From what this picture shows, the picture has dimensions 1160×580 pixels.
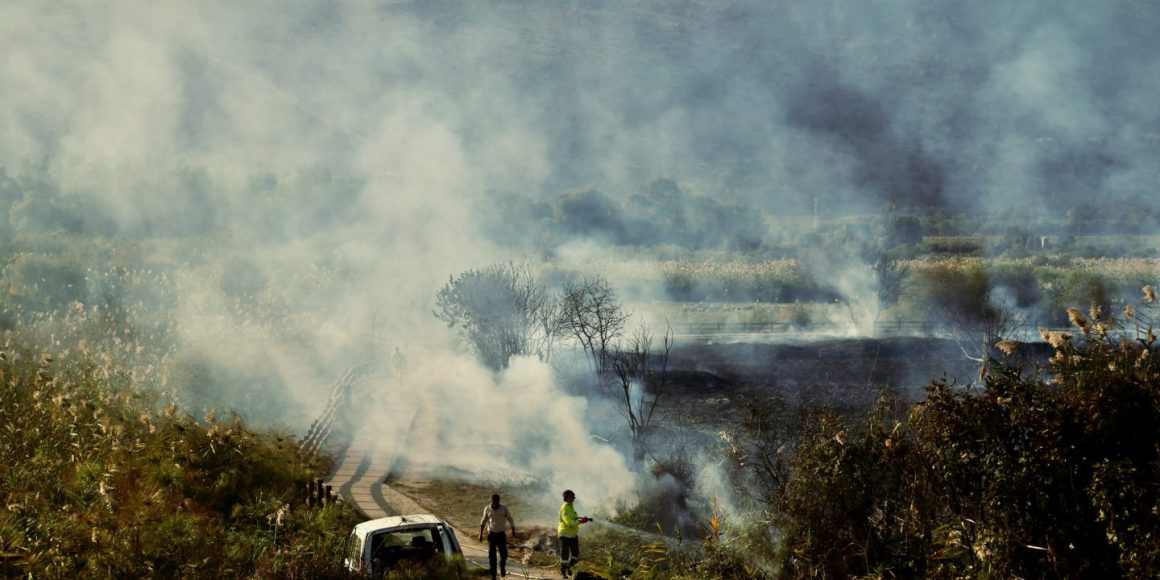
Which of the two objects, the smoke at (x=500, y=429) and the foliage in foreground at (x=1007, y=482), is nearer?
the foliage in foreground at (x=1007, y=482)

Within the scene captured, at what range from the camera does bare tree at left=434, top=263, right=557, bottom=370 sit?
142ft

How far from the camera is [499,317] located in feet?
144

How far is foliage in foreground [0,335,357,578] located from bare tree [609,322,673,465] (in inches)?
685

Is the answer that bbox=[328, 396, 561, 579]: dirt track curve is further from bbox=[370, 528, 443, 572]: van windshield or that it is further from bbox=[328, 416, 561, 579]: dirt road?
bbox=[370, 528, 443, 572]: van windshield

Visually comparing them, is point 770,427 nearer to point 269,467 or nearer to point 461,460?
point 461,460

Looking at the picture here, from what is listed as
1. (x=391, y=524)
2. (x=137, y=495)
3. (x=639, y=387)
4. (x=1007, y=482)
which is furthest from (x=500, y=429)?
(x=1007, y=482)

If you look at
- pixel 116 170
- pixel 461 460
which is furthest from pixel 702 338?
pixel 116 170

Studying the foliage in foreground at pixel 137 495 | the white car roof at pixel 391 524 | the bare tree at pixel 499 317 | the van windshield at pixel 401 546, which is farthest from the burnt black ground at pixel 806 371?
the van windshield at pixel 401 546

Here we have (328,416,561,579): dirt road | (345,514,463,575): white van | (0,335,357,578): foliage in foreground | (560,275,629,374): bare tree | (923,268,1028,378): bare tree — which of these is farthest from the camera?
(923,268,1028,378): bare tree

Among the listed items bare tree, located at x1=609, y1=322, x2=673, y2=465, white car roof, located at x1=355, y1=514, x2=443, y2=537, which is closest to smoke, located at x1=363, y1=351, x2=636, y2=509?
bare tree, located at x1=609, y1=322, x2=673, y2=465

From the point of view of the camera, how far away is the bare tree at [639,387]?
108 ft

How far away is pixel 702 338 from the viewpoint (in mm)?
53812

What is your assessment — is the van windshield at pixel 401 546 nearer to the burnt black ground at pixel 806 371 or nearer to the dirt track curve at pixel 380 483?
the dirt track curve at pixel 380 483

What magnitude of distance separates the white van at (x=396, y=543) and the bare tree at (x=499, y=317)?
1175 inches
